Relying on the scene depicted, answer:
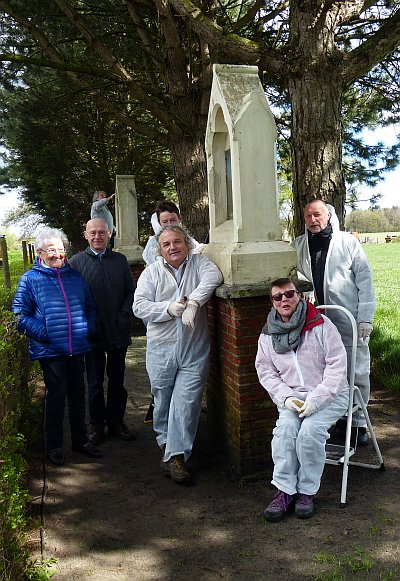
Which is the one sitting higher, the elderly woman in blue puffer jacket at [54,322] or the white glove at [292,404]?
the elderly woman in blue puffer jacket at [54,322]

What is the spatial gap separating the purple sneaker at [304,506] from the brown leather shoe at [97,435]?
81.0 inches

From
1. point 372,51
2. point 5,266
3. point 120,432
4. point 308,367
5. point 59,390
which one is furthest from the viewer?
point 5,266

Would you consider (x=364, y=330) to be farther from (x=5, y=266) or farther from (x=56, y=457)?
(x=5, y=266)

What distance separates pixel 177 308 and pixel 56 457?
1.61 meters

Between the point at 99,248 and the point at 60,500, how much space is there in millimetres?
2146

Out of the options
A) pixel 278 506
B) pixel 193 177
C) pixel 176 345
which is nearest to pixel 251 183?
pixel 176 345

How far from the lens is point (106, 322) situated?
4.73 metres

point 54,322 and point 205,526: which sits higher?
point 54,322

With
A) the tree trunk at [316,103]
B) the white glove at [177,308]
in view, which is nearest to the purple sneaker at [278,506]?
the white glove at [177,308]

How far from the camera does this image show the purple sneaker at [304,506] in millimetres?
3230

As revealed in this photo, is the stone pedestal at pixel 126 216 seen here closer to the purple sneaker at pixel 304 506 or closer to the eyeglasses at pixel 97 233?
the eyeglasses at pixel 97 233

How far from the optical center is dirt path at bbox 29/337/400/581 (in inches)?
109

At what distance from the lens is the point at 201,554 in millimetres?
2936

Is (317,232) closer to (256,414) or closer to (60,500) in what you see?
(256,414)
